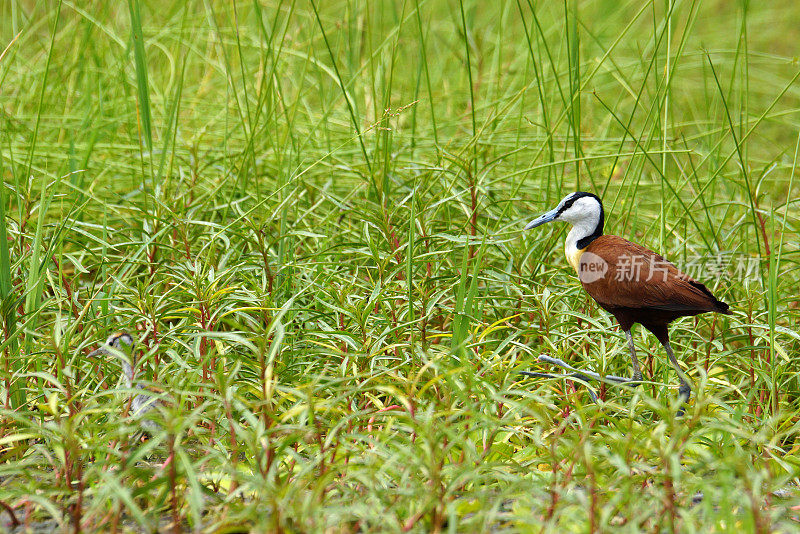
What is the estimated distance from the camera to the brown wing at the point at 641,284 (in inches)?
102

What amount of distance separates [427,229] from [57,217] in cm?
178

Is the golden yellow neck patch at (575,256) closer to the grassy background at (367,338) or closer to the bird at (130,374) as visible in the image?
the grassy background at (367,338)

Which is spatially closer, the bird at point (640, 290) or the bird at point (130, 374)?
the bird at point (130, 374)

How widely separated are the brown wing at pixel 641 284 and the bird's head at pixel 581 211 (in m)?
0.19

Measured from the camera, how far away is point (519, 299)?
2928mm

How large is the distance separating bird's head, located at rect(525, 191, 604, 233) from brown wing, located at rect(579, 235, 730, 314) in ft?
0.62

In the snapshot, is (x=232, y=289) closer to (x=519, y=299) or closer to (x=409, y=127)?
(x=519, y=299)

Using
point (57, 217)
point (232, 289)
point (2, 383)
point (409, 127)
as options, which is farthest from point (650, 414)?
point (57, 217)

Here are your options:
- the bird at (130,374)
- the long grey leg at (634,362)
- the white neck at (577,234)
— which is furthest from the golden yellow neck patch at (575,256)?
the bird at (130,374)

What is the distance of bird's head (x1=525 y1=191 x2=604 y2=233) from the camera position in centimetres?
287

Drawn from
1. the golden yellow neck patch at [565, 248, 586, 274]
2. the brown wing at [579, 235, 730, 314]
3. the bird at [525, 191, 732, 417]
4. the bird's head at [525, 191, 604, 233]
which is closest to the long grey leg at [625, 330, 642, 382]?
the bird at [525, 191, 732, 417]

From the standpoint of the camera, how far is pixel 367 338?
2562 mm

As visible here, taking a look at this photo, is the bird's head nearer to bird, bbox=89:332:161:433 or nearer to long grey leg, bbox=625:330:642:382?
long grey leg, bbox=625:330:642:382

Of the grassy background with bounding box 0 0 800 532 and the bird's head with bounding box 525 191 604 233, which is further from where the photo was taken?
the bird's head with bounding box 525 191 604 233
